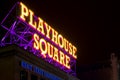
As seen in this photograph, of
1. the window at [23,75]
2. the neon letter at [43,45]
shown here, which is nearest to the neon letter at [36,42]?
the neon letter at [43,45]

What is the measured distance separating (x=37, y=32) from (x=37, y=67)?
5.09 meters

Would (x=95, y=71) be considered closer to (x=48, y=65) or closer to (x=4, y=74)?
(x=48, y=65)

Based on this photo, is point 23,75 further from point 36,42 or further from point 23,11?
point 23,11

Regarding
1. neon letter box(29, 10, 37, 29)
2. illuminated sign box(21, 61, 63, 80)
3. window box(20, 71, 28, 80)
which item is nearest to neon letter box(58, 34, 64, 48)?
illuminated sign box(21, 61, 63, 80)

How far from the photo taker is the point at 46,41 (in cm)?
5391

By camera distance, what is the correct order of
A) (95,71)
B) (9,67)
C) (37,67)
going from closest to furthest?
(9,67) → (37,67) → (95,71)

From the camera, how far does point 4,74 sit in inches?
1735

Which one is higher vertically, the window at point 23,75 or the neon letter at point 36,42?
the neon letter at point 36,42

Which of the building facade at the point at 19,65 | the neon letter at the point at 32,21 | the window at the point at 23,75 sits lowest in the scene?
the window at the point at 23,75

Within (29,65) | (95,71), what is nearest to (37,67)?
(29,65)

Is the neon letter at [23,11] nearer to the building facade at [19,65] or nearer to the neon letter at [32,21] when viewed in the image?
the neon letter at [32,21]

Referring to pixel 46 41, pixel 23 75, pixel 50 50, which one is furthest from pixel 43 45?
pixel 23 75

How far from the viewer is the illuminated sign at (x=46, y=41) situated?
49062mm

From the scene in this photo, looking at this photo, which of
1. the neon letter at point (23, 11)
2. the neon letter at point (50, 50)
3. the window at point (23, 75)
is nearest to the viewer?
the window at point (23, 75)
